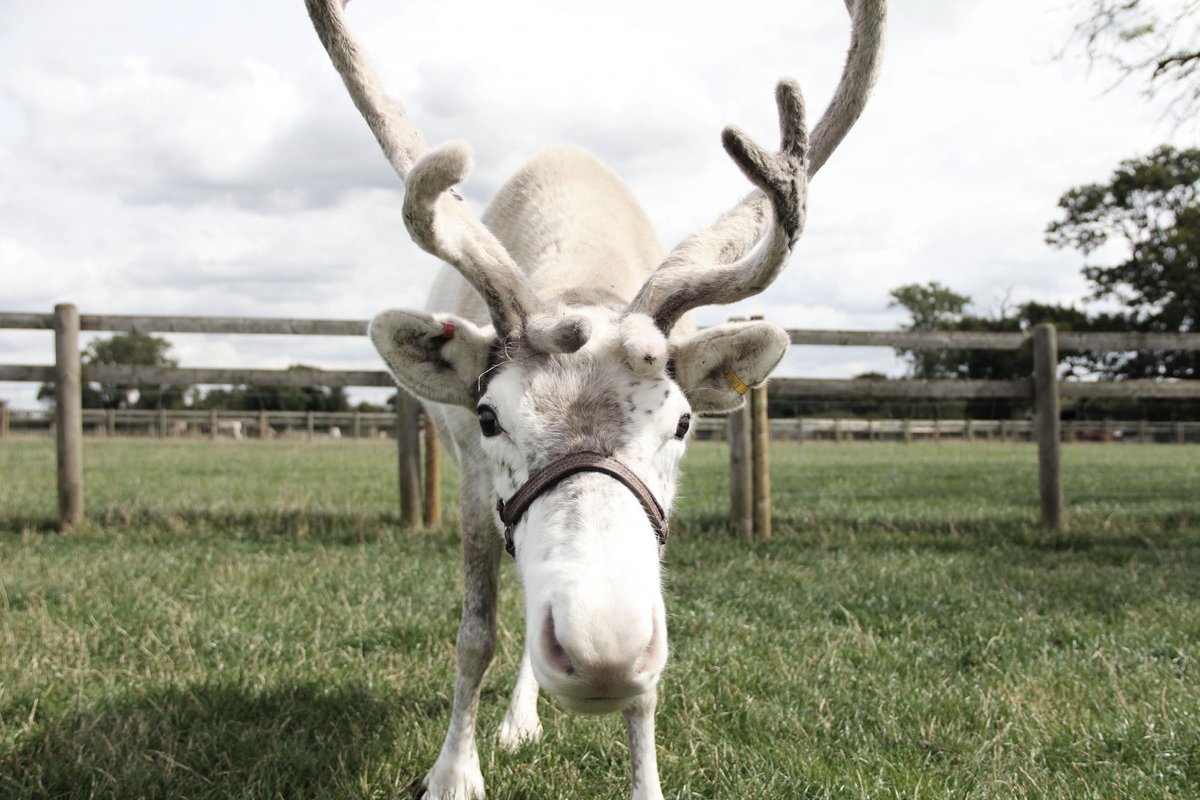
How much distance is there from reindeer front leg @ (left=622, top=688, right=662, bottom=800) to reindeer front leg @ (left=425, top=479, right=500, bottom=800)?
0.54 m

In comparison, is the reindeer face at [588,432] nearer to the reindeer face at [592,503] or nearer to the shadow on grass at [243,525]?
the reindeer face at [592,503]

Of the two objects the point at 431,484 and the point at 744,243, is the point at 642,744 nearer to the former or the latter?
the point at 744,243

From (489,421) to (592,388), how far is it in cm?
30

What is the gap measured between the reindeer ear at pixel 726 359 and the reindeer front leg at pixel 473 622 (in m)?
0.87

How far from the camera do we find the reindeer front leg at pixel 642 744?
9.23 ft

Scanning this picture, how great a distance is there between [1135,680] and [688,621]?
1.97 meters

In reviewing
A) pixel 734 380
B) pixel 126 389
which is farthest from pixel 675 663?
pixel 126 389

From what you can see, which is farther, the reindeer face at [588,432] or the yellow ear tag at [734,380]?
the yellow ear tag at [734,380]

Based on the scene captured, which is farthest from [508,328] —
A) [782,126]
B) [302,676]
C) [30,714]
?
[30,714]

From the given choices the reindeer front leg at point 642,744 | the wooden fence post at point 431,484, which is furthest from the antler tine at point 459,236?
the wooden fence post at point 431,484

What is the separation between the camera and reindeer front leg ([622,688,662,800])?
2.81 metres

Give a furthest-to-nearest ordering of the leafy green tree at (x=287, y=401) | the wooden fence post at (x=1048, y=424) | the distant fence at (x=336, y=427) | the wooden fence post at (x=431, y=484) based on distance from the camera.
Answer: the leafy green tree at (x=287, y=401), the distant fence at (x=336, y=427), the wooden fence post at (x=1048, y=424), the wooden fence post at (x=431, y=484)

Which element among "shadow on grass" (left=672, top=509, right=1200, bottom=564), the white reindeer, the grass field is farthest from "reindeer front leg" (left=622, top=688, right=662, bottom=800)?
"shadow on grass" (left=672, top=509, right=1200, bottom=564)

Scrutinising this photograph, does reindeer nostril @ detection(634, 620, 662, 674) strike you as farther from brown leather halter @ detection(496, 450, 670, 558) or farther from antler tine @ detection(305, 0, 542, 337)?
antler tine @ detection(305, 0, 542, 337)
